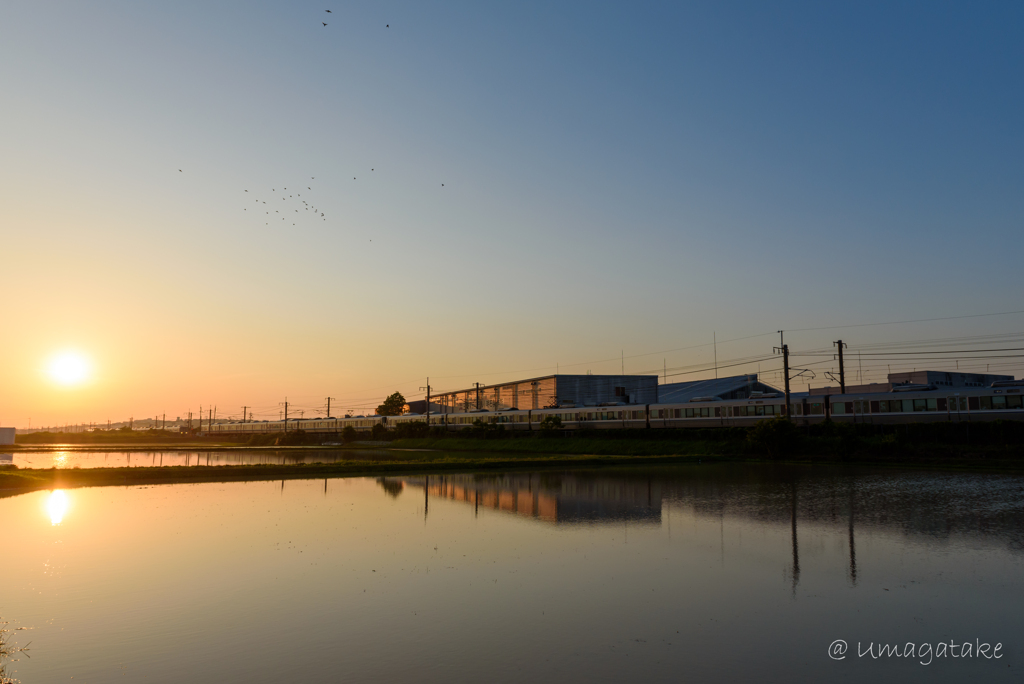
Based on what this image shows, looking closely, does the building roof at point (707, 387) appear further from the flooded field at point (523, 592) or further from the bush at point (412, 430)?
the flooded field at point (523, 592)

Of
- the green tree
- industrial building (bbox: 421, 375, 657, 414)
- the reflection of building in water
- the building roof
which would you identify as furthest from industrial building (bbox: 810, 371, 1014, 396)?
the green tree

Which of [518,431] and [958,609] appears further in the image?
[518,431]

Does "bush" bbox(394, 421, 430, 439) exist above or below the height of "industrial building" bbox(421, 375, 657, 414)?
below

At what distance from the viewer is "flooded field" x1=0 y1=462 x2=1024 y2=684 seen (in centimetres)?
909

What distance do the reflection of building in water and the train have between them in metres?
29.9

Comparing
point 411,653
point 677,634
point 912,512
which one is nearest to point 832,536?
point 912,512

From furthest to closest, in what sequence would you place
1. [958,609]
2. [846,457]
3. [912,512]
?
[846,457] → [912,512] → [958,609]

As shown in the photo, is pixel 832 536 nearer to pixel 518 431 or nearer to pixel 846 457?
pixel 846 457

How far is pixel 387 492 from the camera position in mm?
32469

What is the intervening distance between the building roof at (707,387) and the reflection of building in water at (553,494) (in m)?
67.5

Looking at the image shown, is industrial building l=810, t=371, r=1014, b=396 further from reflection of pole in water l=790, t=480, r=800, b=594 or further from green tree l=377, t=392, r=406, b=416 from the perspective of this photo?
green tree l=377, t=392, r=406, b=416

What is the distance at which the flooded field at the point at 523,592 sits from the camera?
9094 mm

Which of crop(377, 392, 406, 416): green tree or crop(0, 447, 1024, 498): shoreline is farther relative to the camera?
crop(377, 392, 406, 416): green tree

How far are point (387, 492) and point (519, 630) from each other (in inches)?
910
